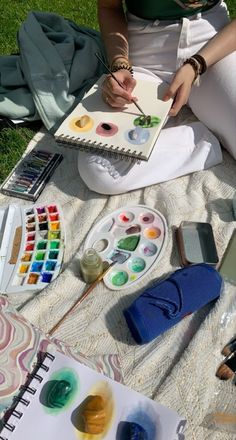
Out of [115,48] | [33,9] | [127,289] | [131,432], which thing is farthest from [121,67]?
[33,9]

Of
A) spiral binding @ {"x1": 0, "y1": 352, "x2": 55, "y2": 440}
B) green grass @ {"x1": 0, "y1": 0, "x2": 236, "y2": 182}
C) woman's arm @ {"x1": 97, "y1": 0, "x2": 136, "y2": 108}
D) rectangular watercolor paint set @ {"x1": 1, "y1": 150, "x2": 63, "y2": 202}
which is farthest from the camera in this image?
green grass @ {"x1": 0, "y1": 0, "x2": 236, "y2": 182}

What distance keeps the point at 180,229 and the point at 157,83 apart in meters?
0.46

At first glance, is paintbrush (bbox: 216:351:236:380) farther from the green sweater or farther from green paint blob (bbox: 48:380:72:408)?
the green sweater

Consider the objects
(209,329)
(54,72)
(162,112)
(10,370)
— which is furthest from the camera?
(54,72)

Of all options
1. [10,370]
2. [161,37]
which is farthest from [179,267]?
[161,37]

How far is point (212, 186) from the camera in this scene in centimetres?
146

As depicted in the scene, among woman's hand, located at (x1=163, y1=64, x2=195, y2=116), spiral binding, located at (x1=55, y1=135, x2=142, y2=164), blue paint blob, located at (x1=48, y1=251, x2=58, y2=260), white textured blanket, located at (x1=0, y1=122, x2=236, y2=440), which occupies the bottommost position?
blue paint blob, located at (x1=48, y1=251, x2=58, y2=260)

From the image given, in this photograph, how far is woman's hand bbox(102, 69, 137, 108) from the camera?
4.51ft

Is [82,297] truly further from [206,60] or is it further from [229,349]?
[206,60]

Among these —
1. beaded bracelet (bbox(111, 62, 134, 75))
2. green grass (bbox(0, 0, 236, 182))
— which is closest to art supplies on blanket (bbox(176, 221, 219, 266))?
beaded bracelet (bbox(111, 62, 134, 75))

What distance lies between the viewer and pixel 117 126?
1.38 metres

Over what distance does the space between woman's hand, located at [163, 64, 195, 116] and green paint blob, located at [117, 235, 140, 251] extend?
1.22 ft

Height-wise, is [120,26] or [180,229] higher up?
[120,26]

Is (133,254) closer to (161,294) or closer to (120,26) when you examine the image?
(161,294)
